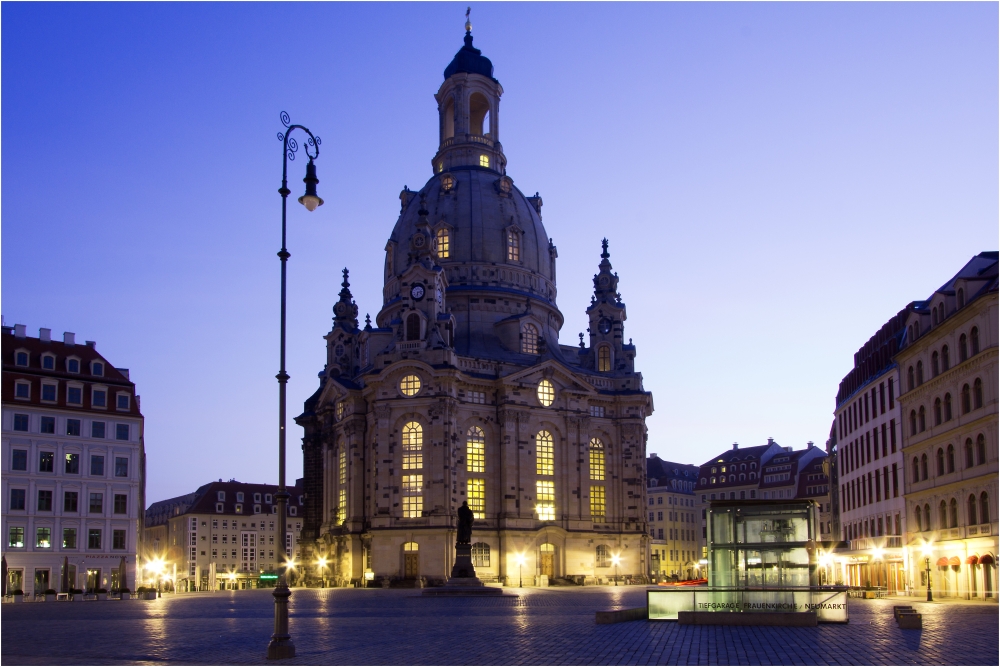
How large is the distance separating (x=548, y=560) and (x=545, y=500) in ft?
18.1

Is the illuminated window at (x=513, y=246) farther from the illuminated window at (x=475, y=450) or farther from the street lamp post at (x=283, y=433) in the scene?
the street lamp post at (x=283, y=433)

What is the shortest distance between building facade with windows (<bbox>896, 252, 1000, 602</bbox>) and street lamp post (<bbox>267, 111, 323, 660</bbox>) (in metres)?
32.3

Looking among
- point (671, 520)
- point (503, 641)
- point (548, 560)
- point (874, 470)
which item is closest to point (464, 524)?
point (874, 470)

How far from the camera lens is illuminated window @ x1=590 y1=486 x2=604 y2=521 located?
10575 centimetres

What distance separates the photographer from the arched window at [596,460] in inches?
4198

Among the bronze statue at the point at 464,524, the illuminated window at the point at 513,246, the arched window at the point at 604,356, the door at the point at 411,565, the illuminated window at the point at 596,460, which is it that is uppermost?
the illuminated window at the point at 513,246

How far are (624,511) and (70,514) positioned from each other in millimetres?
50976

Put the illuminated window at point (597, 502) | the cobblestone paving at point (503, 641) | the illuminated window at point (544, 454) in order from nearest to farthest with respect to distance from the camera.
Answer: the cobblestone paving at point (503, 641)
the illuminated window at point (544, 454)
the illuminated window at point (597, 502)

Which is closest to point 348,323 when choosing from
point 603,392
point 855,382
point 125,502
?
point 603,392

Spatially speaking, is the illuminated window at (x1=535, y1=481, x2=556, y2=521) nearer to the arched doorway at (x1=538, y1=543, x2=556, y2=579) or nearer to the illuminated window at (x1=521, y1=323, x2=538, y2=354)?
the arched doorway at (x1=538, y1=543, x2=556, y2=579)

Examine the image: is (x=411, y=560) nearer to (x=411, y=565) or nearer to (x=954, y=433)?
(x=411, y=565)

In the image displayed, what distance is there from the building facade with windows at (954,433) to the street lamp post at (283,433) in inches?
1271

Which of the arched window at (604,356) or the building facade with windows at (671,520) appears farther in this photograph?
the building facade with windows at (671,520)

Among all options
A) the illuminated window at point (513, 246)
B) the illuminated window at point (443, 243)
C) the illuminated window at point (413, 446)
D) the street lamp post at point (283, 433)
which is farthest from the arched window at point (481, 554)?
the street lamp post at point (283, 433)
